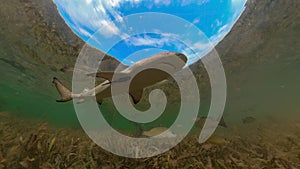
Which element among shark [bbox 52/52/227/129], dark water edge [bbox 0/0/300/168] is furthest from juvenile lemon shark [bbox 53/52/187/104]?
dark water edge [bbox 0/0/300/168]

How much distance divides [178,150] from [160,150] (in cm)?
72

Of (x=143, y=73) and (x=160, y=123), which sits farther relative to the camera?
(x=160, y=123)

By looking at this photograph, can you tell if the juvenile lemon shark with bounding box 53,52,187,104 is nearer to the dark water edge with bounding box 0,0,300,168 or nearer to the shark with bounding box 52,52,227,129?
the shark with bounding box 52,52,227,129

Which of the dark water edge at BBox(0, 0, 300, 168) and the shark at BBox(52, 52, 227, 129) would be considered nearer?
the shark at BBox(52, 52, 227, 129)

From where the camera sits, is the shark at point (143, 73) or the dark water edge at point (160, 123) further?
the dark water edge at point (160, 123)

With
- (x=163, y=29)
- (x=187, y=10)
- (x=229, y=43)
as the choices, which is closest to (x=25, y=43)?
(x=163, y=29)

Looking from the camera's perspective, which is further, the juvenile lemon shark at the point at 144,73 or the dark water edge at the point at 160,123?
the dark water edge at the point at 160,123

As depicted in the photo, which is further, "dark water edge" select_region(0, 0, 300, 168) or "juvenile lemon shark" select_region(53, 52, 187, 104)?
"dark water edge" select_region(0, 0, 300, 168)

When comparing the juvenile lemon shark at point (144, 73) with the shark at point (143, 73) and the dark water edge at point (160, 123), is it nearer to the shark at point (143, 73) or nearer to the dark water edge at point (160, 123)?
the shark at point (143, 73)

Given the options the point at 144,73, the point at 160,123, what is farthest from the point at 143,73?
the point at 160,123

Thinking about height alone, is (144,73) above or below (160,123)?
below

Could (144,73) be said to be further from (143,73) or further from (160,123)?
(160,123)

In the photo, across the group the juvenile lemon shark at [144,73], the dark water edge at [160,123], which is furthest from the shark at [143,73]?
the dark water edge at [160,123]

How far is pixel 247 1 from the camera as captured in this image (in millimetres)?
10383
